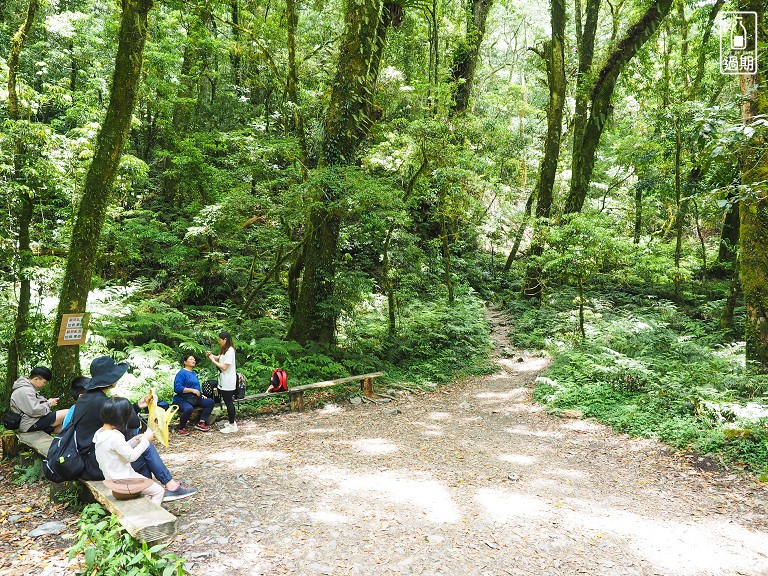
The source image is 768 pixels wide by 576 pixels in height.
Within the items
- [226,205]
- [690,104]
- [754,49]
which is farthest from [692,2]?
[226,205]

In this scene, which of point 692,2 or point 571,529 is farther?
point 692,2

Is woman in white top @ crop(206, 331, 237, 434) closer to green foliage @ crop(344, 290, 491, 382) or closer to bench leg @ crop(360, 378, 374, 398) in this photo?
bench leg @ crop(360, 378, 374, 398)

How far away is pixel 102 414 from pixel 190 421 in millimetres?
3738

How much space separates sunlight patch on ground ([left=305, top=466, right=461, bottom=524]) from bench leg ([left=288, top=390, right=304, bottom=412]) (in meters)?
3.06

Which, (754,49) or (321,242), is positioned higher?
(754,49)

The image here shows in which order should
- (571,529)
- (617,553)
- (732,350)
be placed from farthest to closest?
(732,350), (571,529), (617,553)

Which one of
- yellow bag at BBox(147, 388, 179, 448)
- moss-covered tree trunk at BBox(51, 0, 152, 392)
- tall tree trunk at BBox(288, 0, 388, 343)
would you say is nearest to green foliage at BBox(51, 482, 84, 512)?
yellow bag at BBox(147, 388, 179, 448)

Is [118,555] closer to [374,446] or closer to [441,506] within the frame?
[441,506]

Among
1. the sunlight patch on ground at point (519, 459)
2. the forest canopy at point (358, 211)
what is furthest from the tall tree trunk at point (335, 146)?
the sunlight patch on ground at point (519, 459)

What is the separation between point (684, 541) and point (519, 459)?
254 centimetres

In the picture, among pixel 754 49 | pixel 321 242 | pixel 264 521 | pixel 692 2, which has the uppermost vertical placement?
pixel 692 2

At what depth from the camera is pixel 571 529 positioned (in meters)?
4.57

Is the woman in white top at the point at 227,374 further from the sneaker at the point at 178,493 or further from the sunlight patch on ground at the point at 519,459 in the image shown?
the sunlight patch on ground at the point at 519,459

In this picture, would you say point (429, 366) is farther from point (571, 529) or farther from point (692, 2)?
point (692, 2)
